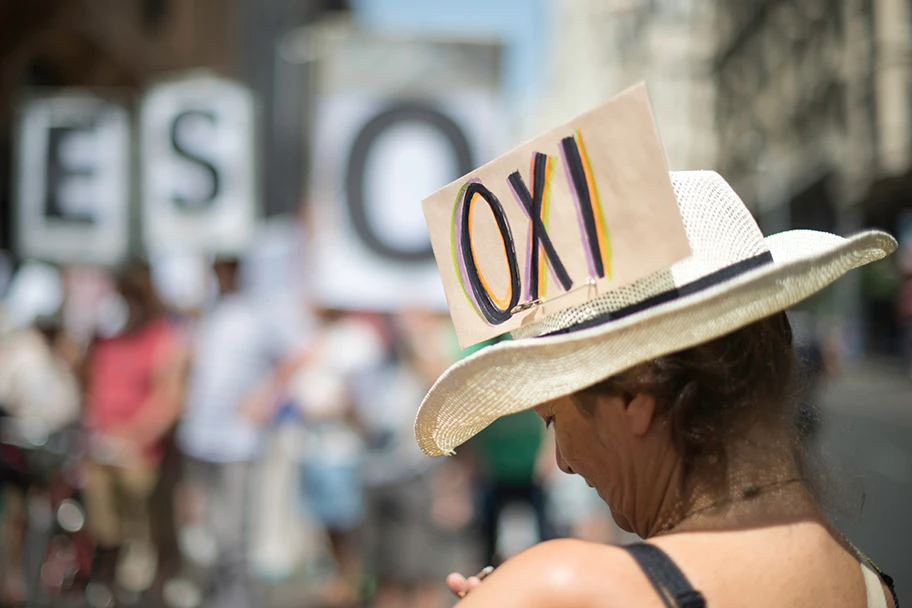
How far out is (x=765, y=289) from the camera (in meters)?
1.11

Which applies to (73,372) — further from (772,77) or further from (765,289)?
(772,77)

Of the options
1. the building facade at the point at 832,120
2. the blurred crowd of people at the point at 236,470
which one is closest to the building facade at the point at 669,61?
the building facade at the point at 832,120

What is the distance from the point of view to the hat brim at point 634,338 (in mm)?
1091

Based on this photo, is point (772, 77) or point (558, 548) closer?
point (558, 548)

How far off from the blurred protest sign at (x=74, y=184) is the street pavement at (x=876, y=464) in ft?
13.9

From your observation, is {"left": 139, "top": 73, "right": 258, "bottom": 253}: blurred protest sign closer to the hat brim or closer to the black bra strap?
the hat brim

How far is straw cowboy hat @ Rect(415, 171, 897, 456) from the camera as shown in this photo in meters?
1.10

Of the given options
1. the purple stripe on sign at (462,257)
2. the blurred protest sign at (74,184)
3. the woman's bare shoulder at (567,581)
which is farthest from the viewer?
the blurred protest sign at (74,184)

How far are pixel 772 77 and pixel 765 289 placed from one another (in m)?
41.5

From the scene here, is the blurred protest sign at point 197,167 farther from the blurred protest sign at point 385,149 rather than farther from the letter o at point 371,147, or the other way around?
the letter o at point 371,147

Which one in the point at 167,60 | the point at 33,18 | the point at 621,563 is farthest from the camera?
the point at 167,60

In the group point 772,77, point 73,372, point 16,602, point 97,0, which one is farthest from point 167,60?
point 772,77

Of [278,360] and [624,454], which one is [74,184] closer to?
[278,360]

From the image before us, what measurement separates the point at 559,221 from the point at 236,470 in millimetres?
4762
